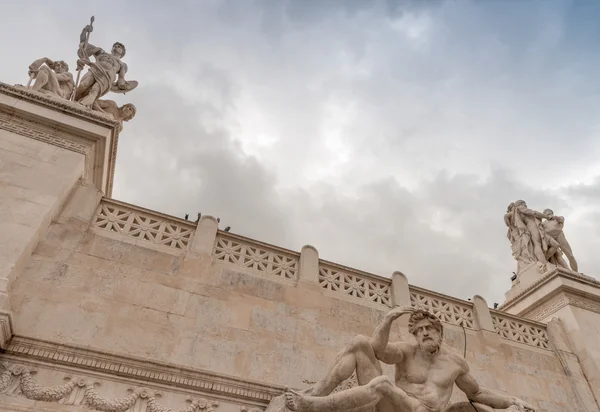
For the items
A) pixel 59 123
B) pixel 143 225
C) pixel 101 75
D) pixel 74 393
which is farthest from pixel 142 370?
pixel 101 75

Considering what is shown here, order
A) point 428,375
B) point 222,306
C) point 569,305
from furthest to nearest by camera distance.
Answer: point 569,305, point 222,306, point 428,375

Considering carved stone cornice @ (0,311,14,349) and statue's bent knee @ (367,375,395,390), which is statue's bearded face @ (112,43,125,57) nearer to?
carved stone cornice @ (0,311,14,349)

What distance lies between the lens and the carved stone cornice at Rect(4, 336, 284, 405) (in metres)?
5.09

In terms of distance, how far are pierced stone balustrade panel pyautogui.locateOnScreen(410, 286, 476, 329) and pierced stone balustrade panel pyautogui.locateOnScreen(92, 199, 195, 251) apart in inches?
168

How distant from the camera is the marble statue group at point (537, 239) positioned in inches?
423

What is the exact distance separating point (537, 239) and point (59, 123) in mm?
10431

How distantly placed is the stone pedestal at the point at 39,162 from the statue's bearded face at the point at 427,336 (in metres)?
4.71

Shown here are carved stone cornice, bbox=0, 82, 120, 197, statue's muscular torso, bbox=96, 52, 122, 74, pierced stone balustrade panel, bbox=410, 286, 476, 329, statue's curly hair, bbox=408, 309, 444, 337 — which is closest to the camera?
statue's curly hair, bbox=408, 309, 444, 337

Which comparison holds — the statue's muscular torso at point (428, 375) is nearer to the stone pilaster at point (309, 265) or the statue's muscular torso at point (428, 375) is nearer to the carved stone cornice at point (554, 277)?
the stone pilaster at point (309, 265)

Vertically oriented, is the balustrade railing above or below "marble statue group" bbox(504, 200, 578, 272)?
below

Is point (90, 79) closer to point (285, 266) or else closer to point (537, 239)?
point (285, 266)

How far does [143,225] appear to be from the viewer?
7.11 metres

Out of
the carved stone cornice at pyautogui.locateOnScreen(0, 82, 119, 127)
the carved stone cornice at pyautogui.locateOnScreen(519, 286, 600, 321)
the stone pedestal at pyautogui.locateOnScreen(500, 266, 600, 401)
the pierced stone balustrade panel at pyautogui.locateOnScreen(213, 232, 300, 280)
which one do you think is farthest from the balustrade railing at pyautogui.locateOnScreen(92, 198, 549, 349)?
the carved stone cornice at pyautogui.locateOnScreen(0, 82, 119, 127)

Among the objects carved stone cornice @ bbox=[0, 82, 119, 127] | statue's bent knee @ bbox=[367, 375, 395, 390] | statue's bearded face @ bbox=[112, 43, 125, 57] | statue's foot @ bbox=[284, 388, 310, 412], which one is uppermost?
statue's bearded face @ bbox=[112, 43, 125, 57]
